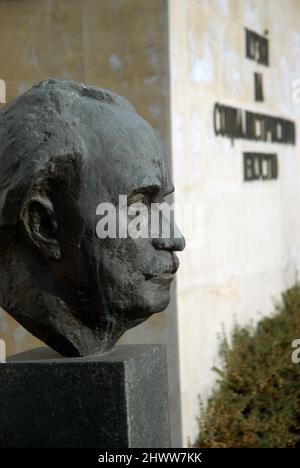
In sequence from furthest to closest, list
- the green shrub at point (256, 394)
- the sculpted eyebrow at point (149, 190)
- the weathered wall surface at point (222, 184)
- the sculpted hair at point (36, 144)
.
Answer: the green shrub at point (256, 394), the weathered wall surface at point (222, 184), the sculpted eyebrow at point (149, 190), the sculpted hair at point (36, 144)

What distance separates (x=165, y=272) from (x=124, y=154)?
0.45 m

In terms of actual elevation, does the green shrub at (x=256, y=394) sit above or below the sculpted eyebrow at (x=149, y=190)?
below

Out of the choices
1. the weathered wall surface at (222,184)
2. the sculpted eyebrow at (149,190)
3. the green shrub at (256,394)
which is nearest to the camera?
the sculpted eyebrow at (149,190)

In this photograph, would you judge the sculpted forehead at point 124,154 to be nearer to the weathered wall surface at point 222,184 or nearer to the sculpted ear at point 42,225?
the sculpted ear at point 42,225

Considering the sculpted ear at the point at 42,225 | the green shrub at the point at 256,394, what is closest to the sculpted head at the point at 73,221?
the sculpted ear at the point at 42,225

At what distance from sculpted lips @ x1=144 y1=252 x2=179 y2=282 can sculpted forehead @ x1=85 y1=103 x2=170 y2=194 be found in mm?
277

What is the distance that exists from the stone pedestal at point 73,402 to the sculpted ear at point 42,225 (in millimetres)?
387

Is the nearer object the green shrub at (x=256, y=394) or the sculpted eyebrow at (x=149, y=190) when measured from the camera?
the sculpted eyebrow at (x=149, y=190)

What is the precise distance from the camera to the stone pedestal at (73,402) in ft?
9.98

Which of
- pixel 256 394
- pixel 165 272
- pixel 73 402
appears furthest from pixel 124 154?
pixel 256 394

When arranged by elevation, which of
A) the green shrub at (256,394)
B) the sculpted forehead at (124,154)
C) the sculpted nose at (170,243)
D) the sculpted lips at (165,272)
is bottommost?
the green shrub at (256,394)

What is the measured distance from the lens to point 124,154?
3.09m

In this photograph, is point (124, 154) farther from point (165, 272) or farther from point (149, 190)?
A: point (165, 272)

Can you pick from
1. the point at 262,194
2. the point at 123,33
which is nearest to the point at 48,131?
the point at 123,33
